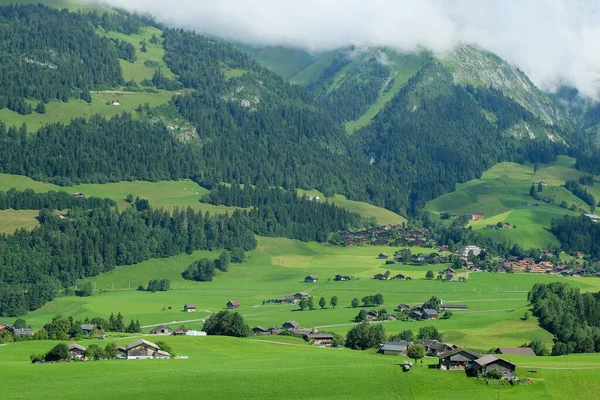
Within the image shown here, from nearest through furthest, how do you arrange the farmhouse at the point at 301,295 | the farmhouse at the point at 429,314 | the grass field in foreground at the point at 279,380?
the grass field in foreground at the point at 279,380 → the farmhouse at the point at 429,314 → the farmhouse at the point at 301,295

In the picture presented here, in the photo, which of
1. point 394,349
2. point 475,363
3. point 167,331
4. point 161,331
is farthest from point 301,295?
point 475,363

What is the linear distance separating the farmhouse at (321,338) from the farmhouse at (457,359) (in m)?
36.3

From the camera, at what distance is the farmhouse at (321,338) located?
137m

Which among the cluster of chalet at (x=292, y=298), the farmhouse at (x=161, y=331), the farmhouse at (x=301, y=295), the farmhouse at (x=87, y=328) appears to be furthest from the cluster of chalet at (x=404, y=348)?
the farmhouse at (x=301, y=295)

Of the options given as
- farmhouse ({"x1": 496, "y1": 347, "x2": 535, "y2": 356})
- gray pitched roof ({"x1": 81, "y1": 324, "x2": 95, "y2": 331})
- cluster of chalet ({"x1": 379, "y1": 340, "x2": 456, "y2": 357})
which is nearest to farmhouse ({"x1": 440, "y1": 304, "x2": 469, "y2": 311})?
farmhouse ({"x1": 496, "y1": 347, "x2": 535, "y2": 356})

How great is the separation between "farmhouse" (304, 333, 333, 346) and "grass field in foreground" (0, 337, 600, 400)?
28.6m

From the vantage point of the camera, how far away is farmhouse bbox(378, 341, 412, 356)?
115 meters

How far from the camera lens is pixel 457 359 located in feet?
330

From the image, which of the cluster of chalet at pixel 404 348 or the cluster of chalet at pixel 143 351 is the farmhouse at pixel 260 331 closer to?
the cluster of chalet at pixel 404 348

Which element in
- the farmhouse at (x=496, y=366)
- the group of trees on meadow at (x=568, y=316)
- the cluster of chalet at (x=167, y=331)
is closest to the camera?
the farmhouse at (x=496, y=366)

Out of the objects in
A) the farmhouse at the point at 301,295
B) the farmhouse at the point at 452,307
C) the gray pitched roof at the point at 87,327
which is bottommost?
the gray pitched roof at the point at 87,327

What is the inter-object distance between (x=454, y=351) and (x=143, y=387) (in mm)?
30378

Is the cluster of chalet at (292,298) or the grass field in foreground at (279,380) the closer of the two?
the grass field in foreground at (279,380)

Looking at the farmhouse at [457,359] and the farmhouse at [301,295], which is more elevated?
the farmhouse at [301,295]
